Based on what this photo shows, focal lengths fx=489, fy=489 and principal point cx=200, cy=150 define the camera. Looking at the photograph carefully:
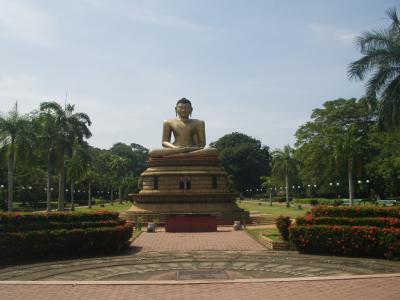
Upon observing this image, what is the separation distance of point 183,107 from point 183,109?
156 mm

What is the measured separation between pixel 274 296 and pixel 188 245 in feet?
32.4

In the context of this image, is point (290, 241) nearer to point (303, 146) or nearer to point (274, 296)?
point (274, 296)

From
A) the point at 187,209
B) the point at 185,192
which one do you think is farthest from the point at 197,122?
the point at 187,209

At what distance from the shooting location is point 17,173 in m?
56.8

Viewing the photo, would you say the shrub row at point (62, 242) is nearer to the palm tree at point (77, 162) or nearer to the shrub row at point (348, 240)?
the shrub row at point (348, 240)

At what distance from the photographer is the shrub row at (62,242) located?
53.5ft

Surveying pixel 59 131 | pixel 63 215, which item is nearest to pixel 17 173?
pixel 59 131

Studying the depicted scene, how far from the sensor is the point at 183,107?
38.1 meters

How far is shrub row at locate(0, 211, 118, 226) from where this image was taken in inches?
662

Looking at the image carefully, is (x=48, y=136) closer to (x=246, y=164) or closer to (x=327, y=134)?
(x=327, y=134)

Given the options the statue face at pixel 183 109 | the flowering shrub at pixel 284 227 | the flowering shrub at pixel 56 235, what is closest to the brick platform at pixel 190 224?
the flowering shrub at pixel 56 235

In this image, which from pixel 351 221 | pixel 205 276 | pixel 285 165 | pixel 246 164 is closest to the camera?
pixel 205 276

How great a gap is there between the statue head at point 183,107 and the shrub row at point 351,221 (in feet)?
70.7

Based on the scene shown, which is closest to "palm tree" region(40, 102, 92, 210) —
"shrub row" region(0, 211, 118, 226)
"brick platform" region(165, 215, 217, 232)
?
"brick platform" region(165, 215, 217, 232)
